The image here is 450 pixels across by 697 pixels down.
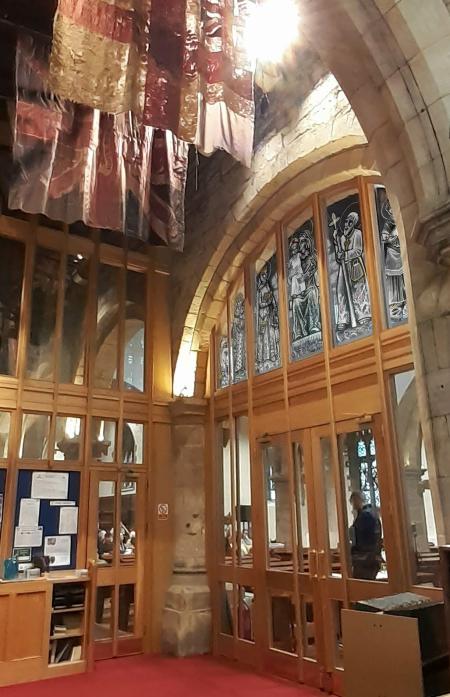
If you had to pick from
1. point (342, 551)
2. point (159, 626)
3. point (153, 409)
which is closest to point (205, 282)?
point (153, 409)

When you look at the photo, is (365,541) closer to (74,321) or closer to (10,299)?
(74,321)

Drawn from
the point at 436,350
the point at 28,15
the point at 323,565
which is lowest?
the point at 323,565

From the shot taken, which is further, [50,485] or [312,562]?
[50,485]

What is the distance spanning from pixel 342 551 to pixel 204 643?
2.55 meters

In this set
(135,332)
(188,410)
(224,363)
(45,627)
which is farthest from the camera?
(135,332)

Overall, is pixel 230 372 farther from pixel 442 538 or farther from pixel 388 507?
pixel 442 538

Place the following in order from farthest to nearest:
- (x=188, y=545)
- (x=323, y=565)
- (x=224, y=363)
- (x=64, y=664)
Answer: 1. (x=224, y=363)
2. (x=188, y=545)
3. (x=64, y=664)
4. (x=323, y=565)

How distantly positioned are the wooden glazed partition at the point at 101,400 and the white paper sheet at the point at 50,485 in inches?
3.2

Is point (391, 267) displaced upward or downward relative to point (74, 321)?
downward

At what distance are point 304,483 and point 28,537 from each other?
10.0ft

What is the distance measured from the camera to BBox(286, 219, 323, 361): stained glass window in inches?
237

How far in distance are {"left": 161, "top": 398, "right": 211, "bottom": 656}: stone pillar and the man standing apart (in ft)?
8.00

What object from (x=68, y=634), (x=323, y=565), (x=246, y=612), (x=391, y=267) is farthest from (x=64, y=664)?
(x=391, y=267)

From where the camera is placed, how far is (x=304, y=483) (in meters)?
5.82
